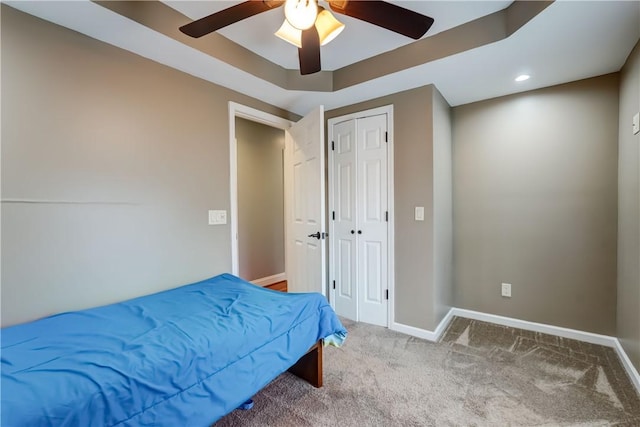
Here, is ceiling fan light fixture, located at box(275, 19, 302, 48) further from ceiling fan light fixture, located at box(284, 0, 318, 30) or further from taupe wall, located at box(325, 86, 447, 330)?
taupe wall, located at box(325, 86, 447, 330)

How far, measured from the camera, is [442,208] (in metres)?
2.69

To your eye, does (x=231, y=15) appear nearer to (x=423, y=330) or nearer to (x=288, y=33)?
(x=288, y=33)

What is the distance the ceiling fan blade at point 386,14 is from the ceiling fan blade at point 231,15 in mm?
323

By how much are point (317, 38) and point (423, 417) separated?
86.9 inches

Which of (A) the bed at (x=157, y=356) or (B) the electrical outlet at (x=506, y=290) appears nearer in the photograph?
(A) the bed at (x=157, y=356)

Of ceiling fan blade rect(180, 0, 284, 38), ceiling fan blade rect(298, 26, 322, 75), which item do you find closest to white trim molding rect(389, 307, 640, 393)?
ceiling fan blade rect(298, 26, 322, 75)

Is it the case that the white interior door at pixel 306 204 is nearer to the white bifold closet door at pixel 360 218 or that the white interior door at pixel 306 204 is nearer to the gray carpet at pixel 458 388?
the white bifold closet door at pixel 360 218

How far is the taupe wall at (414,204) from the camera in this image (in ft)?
8.11

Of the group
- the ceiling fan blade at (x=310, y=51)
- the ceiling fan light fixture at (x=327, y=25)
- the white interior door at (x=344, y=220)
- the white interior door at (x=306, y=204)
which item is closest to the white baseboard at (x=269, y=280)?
the white interior door at (x=306, y=204)

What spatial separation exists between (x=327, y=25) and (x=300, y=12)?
0.52 m

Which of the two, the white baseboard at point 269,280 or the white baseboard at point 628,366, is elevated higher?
the white baseboard at point 269,280

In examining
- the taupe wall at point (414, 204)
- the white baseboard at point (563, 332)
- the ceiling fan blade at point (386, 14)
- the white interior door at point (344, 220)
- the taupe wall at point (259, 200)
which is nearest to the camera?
the ceiling fan blade at point (386, 14)

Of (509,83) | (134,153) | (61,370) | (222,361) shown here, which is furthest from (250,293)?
(509,83)

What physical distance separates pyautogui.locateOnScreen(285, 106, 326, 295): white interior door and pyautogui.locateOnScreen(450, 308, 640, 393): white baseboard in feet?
5.31
